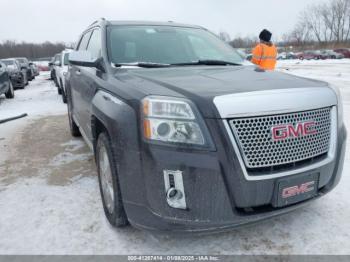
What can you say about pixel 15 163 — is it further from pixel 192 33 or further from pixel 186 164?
pixel 186 164

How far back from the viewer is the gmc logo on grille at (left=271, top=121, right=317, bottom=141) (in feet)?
6.83

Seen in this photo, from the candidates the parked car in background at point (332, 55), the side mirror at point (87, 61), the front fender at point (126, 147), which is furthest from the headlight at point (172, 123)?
the parked car in background at point (332, 55)

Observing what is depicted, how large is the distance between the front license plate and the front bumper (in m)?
0.06

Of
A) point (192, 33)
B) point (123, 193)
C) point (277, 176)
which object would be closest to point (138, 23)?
point (192, 33)

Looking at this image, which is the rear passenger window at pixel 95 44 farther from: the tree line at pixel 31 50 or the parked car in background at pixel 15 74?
the tree line at pixel 31 50

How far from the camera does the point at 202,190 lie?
1.98 meters

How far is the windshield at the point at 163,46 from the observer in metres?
3.20

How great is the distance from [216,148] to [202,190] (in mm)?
267

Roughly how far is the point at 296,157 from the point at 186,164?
779mm

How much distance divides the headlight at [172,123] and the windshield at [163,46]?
1.19 m

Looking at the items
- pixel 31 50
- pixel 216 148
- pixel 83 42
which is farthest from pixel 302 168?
pixel 31 50

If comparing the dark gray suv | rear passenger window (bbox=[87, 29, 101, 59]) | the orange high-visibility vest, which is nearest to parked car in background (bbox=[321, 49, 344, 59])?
the orange high-visibility vest

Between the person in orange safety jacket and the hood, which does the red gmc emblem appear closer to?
the hood

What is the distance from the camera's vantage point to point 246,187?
202 centimetres
